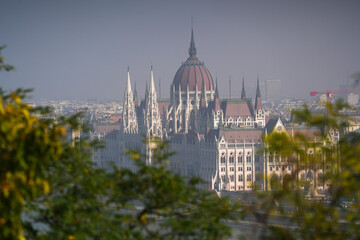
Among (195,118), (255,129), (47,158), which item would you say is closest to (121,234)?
(47,158)

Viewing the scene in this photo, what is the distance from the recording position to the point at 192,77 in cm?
10988

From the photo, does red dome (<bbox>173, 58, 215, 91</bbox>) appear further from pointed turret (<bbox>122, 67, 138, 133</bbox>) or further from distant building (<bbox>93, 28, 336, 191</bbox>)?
pointed turret (<bbox>122, 67, 138, 133</bbox>)

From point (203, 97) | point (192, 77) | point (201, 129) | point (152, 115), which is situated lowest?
point (201, 129)

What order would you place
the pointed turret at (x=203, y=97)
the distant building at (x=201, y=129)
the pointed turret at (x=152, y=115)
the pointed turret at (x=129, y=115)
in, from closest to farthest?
the distant building at (x=201, y=129) → the pointed turret at (x=152, y=115) → the pointed turret at (x=203, y=97) → the pointed turret at (x=129, y=115)

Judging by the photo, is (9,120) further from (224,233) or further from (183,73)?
(183,73)

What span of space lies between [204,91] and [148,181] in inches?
3715

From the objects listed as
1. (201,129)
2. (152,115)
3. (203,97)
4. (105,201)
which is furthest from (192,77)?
(105,201)

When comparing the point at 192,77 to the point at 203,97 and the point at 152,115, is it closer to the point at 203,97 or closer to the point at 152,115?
the point at 203,97

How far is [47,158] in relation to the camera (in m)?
9.62

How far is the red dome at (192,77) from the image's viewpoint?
108875 millimetres

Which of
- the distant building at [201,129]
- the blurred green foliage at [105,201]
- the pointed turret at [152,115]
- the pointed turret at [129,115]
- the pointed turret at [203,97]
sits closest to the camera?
the blurred green foliage at [105,201]

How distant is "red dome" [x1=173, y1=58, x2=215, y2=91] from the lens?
108875mm

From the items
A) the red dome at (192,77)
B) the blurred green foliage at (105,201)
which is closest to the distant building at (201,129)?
the red dome at (192,77)

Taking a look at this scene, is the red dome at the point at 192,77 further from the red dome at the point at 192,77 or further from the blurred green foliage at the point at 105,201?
the blurred green foliage at the point at 105,201
